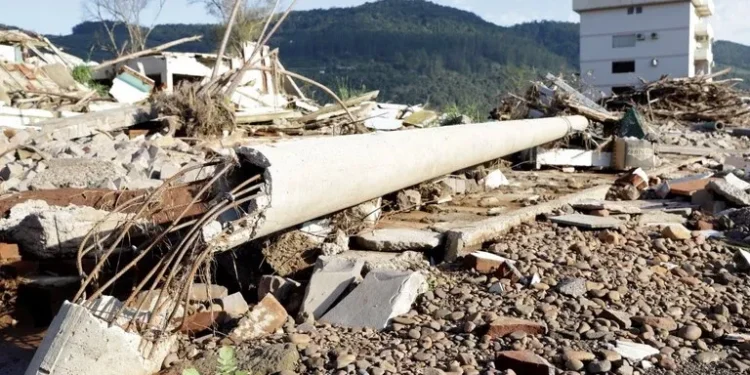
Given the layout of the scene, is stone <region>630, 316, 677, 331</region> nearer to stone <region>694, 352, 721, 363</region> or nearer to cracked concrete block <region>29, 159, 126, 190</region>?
stone <region>694, 352, 721, 363</region>

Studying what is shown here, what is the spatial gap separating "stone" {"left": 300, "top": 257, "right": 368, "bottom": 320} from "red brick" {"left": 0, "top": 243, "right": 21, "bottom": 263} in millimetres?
1767

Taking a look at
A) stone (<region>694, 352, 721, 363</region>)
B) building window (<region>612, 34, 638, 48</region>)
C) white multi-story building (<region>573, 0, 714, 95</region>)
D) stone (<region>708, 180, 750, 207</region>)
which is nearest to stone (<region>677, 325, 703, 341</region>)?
stone (<region>694, 352, 721, 363</region>)

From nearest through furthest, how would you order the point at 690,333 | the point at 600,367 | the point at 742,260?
1. the point at 600,367
2. the point at 690,333
3. the point at 742,260

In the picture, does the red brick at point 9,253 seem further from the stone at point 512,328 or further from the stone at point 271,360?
the stone at point 512,328

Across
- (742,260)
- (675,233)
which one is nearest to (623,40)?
(675,233)

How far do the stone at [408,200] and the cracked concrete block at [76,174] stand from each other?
228cm

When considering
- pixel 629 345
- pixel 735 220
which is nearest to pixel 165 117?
pixel 735 220

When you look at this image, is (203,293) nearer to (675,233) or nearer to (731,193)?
(675,233)

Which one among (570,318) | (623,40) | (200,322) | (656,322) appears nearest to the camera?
(656,322)

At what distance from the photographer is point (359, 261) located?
3.67m

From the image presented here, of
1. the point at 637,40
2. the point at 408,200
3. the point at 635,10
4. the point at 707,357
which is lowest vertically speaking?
the point at 707,357

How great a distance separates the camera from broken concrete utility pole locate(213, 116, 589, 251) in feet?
10.3

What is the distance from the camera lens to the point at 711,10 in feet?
149

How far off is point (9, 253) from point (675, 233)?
394 cm
